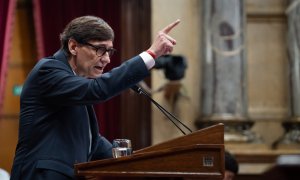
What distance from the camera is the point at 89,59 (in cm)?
245

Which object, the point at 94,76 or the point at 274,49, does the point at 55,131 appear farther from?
the point at 274,49

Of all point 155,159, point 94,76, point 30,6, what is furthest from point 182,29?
point 155,159

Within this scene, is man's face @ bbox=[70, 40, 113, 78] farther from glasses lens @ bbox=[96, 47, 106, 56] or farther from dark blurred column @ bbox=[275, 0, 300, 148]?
dark blurred column @ bbox=[275, 0, 300, 148]

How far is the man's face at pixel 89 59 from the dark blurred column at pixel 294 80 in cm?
281

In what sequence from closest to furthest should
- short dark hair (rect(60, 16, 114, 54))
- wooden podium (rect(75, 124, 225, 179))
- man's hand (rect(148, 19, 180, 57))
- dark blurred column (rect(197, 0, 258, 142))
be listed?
1. wooden podium (rect(75, 124, 225, 179))
2. man's hand (rect(148, 19, 180, 57))
3. short dark hair (rect(60, 16, 114, 54))
4. dark blurred column (rect(197, 0, 258, 142))

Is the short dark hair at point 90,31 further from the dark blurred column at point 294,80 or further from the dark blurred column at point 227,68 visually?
the dark blurred column at point 294,80

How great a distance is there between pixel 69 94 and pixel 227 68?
109 inches

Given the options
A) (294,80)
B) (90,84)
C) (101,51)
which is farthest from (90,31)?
(294,80)

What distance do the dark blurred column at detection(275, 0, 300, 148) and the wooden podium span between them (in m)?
2.96

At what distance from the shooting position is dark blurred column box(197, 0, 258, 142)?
4.89 m

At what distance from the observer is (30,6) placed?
5.53m

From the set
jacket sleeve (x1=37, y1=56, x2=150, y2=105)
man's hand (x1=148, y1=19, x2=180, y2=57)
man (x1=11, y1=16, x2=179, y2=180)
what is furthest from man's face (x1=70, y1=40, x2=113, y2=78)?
man's hand (x1=148, y1=19, x2=180, y2=57)

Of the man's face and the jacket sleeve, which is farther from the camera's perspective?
the man's face

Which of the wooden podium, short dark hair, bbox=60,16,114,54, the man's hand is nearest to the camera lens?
the wooden podium
